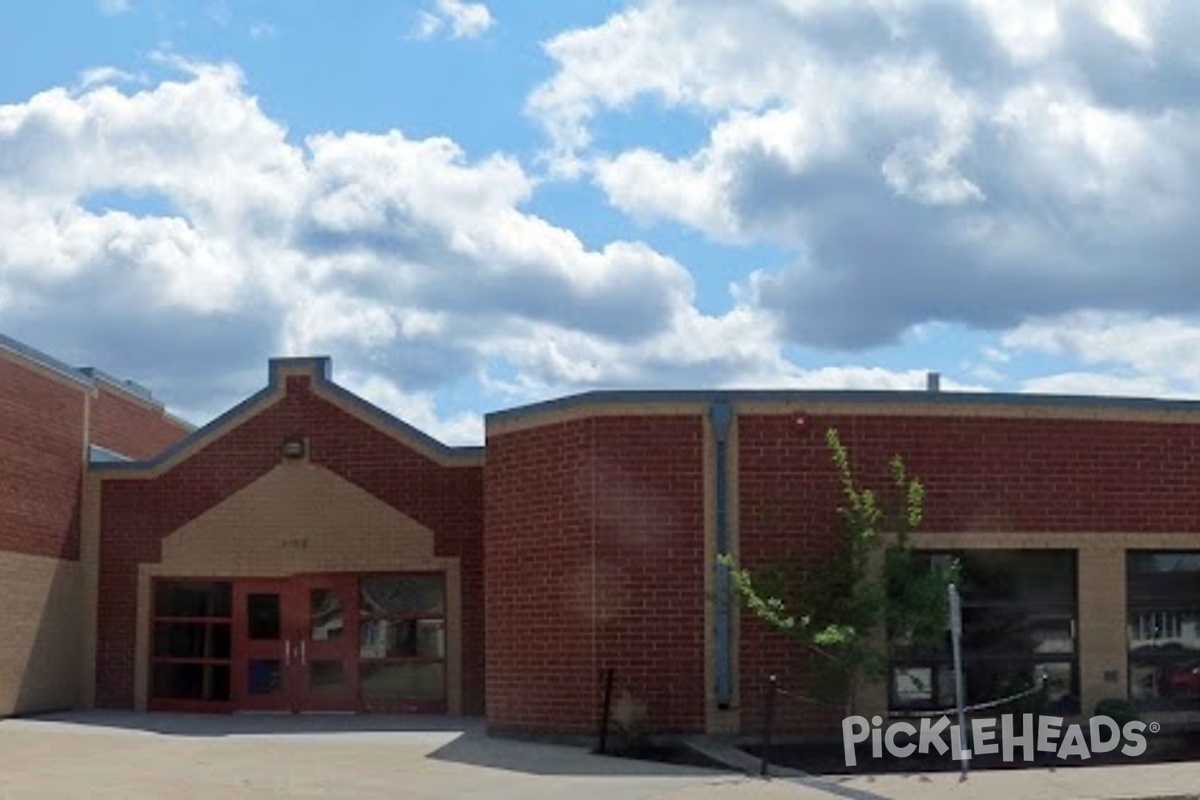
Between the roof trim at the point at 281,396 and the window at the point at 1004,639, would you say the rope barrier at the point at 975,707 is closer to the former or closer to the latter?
the window at the point at 1004,639

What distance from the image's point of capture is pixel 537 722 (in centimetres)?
2181

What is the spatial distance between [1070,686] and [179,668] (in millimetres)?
13778

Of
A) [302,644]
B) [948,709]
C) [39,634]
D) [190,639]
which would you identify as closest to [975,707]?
[948,709]

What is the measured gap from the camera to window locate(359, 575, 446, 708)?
90.1 feet

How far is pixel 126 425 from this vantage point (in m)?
31.4

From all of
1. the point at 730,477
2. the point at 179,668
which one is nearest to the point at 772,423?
Result: the point at 730,477

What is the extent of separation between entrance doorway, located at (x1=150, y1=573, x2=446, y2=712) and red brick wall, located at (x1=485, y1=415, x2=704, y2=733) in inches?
225

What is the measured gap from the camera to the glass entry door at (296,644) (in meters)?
27.6

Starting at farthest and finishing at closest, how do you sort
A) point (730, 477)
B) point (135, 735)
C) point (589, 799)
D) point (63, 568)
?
point (63, 568), point (135, 735), point (730, 477), point (589, 799)

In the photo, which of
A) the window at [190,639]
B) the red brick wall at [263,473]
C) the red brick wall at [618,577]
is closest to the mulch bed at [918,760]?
the red brick wall at [618,577]

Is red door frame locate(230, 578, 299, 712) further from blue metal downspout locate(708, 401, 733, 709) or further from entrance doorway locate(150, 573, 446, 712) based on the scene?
blue metal downspout locate(708, 401, 733, 709)

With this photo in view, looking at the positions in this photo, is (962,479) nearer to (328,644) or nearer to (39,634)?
(328,644)

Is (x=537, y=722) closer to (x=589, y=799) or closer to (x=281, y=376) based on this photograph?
(x=589, y=799)

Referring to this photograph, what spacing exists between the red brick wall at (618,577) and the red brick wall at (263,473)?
545cm
